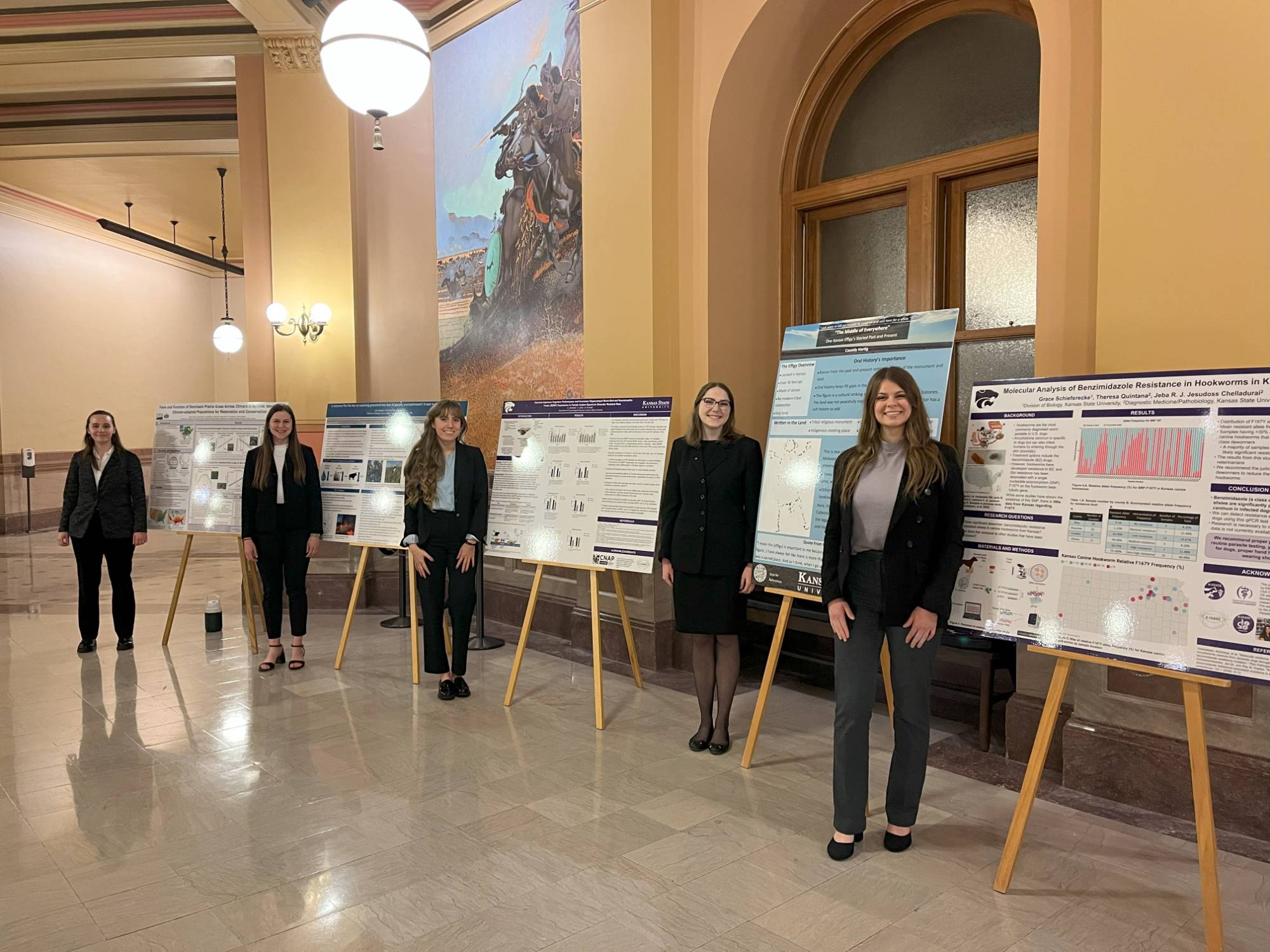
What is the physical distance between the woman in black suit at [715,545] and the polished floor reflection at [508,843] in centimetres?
34

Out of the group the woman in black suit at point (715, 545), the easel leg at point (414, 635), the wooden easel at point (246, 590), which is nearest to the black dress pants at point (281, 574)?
the wooden easel at point (246, 590)

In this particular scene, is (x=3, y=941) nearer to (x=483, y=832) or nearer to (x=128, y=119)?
(x=483, y=832)

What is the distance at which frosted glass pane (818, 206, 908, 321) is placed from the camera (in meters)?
5.07

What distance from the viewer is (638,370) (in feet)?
18.3

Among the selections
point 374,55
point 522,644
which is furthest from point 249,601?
point 374,55

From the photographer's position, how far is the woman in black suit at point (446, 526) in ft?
16.3

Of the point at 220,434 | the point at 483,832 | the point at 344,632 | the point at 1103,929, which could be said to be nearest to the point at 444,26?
the point at 220,434

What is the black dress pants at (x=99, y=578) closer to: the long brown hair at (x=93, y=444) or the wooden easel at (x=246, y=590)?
the wooden easel at (x=246, y=590)

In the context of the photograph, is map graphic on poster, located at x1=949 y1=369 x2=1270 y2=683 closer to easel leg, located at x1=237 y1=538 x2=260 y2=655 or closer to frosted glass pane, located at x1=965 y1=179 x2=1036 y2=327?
frosted glass pane, located at x1=965 y1=179 x2=1036 y2=327

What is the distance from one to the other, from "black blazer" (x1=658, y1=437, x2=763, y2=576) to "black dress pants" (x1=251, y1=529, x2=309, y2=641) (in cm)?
288

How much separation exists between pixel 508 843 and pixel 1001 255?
3708 millimetres

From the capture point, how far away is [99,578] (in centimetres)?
609

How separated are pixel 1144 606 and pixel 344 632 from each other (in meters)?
4.47

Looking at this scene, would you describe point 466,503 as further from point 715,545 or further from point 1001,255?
point 1001,255
